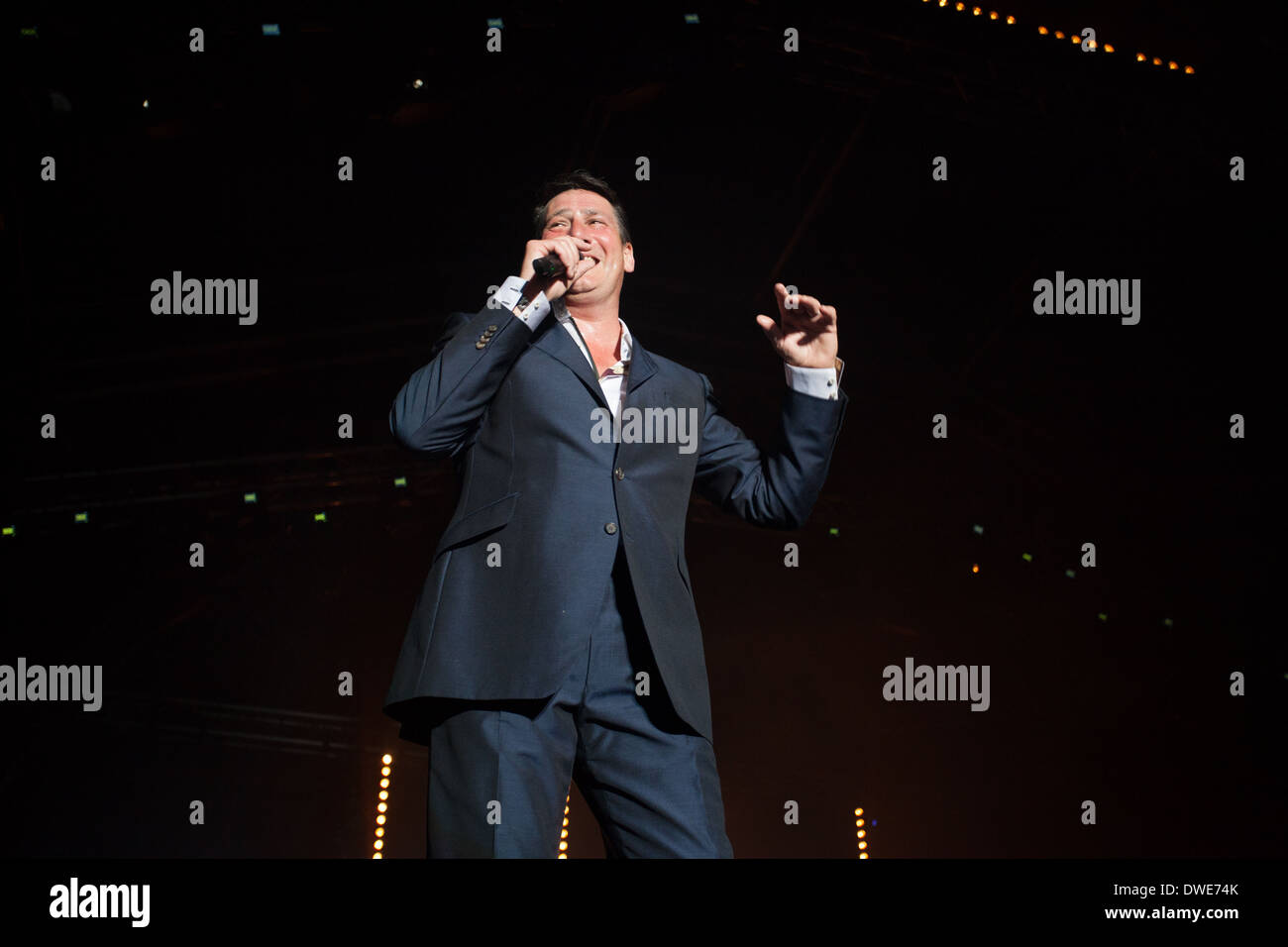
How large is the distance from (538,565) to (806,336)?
673mm

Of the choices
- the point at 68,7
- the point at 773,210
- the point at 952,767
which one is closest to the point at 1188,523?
the point at 952,767

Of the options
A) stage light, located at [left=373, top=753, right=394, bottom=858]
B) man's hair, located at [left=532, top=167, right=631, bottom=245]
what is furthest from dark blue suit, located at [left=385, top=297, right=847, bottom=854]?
stage light, located at [left=373, top=753, right=394, bottom=858]

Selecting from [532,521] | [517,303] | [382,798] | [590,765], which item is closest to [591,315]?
[517,303]

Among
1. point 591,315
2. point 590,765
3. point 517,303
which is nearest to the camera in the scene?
point 590,765

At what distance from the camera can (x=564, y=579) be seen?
1.85 metres

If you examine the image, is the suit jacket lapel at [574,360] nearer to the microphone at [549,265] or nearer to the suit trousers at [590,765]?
the microphone at [549,265]

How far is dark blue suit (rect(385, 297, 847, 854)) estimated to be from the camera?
5.84 feet

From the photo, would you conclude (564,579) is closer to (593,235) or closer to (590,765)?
(590,765)

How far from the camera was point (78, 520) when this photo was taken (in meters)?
4.86

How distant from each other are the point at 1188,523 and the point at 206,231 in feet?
13.5

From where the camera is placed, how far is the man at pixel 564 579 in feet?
5.76
